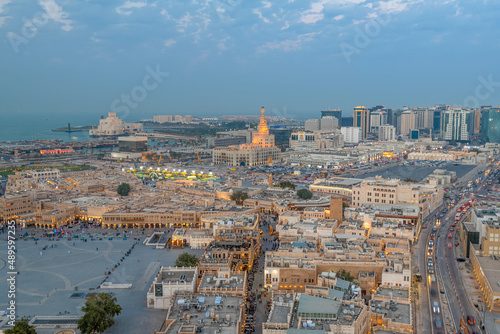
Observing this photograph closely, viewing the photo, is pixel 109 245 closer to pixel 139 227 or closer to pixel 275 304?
pixel 139 227

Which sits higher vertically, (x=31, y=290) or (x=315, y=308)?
(x=315, y=308)

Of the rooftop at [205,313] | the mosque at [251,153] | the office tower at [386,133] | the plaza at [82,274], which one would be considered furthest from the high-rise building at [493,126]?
the rooftop at [205,313]

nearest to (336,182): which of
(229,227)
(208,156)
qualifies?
(229,227)

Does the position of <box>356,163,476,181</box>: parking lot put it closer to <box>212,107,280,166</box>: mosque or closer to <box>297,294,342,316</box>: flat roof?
<box>212,107,280,166</box>: mosque

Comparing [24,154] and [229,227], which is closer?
[229,227]

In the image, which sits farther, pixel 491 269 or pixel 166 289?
pixel 491 269

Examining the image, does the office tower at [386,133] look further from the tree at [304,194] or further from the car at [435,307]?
the car at [435,307]

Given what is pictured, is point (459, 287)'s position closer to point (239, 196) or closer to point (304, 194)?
point (304, 194)

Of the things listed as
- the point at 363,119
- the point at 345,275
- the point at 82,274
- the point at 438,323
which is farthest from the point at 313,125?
the point at 438,323
